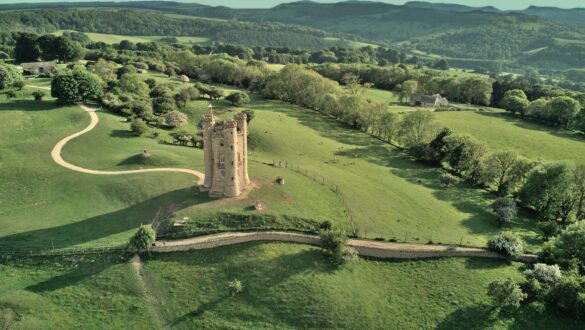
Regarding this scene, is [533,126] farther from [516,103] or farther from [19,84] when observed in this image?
[19,84]

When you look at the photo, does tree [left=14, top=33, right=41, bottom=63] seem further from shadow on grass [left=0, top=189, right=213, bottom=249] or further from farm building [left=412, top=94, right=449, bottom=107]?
farm building [left=412, top=94, right=449, bottom=107]

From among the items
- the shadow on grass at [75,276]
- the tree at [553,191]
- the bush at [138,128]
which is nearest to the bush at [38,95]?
the bush at [138,128]

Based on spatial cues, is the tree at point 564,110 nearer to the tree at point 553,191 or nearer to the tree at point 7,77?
the tree at point 553,191

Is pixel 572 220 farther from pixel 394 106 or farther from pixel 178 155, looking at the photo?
pixel 394 106

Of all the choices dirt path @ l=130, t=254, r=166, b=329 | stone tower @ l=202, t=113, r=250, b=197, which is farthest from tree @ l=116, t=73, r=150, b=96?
dirt path @ l=130, t=254, r=166, b=329

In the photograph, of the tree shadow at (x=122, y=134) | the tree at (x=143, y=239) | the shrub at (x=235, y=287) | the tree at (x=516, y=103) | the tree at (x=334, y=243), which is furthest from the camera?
the tree at (x=516, y=103)

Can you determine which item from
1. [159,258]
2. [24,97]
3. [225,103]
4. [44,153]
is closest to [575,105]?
[225,103]
